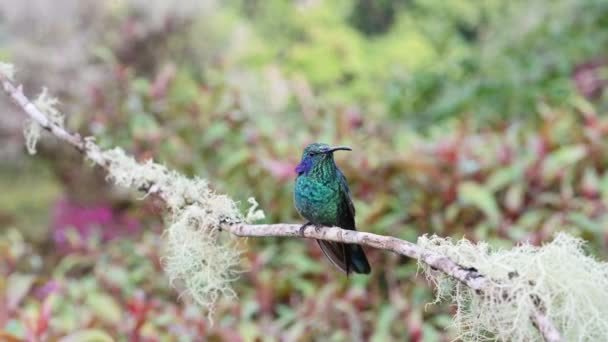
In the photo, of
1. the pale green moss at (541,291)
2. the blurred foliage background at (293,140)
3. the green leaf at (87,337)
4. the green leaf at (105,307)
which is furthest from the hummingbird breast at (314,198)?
the green leaf at (105,307)

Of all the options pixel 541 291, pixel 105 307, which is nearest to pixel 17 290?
pixel 105 307

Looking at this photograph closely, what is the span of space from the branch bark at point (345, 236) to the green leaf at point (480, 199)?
5.87 ft

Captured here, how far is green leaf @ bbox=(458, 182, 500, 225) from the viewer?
114 inches

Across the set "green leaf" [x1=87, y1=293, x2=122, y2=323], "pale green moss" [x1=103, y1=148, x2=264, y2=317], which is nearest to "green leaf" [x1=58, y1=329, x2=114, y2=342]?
"green leaf" [x1=87, y1=293, x2=122, y2=323]

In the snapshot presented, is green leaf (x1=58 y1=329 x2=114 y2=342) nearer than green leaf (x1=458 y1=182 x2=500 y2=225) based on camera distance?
Yes

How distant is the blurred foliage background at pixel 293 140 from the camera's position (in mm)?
2773

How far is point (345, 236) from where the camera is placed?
1124 millimetres

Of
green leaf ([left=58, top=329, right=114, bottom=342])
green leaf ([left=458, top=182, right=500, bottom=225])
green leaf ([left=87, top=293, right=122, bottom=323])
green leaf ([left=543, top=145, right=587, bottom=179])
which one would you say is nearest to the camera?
green leaf ([left=58, top=329, right=114, bottom=342])

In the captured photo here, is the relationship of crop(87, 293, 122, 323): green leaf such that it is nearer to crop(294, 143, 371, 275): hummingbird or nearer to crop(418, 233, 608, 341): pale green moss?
crop(294, 143, 371, 275): hummingbird

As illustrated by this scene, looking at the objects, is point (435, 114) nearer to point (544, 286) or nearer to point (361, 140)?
point (361, 140)

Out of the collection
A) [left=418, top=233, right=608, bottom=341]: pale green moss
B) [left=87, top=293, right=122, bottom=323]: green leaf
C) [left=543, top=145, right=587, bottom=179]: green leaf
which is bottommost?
[left=418, top=233, right=608, bottom=341]: pale green moss

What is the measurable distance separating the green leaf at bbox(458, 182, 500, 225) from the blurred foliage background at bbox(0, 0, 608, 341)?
11 millimetres

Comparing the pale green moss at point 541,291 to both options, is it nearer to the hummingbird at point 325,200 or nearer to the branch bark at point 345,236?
the branch bark at point 345,236

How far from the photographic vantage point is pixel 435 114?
16.3 feet
